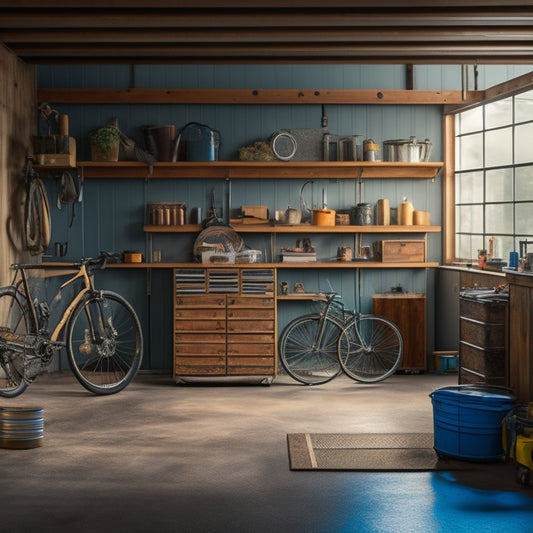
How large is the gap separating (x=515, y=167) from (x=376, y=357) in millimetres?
2354

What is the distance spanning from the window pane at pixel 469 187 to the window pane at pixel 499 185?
138mm

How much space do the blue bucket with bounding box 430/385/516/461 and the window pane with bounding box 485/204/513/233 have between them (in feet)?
9.79

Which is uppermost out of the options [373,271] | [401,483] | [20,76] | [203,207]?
[20,76]

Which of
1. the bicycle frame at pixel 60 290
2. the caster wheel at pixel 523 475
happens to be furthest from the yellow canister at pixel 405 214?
the caster wheel at pixel 523 475

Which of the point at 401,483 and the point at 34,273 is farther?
the point at 34,273

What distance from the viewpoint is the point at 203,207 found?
874cm

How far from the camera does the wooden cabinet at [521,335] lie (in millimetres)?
5742

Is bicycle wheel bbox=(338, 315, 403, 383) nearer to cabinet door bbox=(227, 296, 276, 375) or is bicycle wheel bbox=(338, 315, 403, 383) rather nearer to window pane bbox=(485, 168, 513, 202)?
cabinet door bbox=(227, 296, 276, 375)

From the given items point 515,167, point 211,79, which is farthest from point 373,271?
point 211,79

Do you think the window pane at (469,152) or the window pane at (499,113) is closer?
the window pane at (499,113)

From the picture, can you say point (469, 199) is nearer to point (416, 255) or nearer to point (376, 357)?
point (416, 255)

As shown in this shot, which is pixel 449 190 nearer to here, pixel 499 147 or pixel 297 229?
pixel 499 147

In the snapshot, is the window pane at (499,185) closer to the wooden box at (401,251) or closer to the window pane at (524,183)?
the window pane at (524,183)

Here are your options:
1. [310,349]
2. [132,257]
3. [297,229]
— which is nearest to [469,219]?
[297,229]
